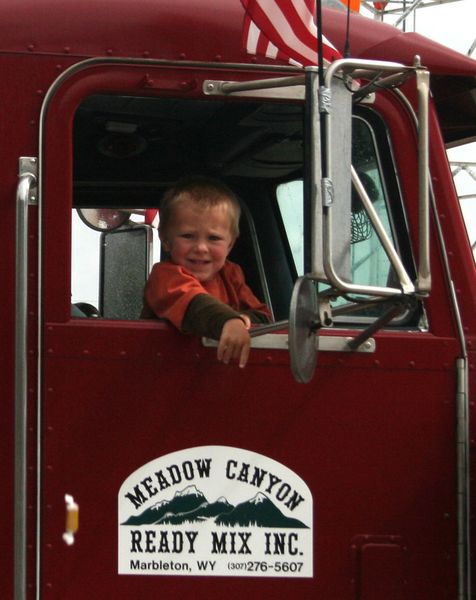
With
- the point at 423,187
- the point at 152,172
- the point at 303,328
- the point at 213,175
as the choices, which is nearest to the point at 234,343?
the point at 303,328

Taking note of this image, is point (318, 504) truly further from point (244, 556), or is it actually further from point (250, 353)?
point (250, 353)

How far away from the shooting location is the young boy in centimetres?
323

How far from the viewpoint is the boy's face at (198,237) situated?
3.41 metres

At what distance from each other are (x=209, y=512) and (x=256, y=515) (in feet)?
0.40

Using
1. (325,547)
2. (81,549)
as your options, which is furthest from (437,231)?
(81,549)

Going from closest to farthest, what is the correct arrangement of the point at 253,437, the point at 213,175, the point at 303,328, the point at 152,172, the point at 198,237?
the point at 303,328, the point at 253,437, the point at 198,237, the point at 213,175, the point at 152,172

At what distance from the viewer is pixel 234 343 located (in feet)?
9.85

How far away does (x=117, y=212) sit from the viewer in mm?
4500

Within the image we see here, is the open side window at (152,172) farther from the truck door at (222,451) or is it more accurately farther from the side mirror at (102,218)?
the truck door at (222,451)

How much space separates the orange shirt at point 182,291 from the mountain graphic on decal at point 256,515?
0.49 m

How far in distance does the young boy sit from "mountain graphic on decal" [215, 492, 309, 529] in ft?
1.51

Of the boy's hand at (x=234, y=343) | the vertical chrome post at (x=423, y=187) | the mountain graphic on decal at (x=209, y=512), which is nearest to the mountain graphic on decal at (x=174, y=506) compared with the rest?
the mountain graphic on decal at (x=209, y=512)

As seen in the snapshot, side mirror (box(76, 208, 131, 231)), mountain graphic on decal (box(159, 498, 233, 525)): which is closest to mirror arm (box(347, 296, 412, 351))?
mountain graphic on decal (box(159, 498, 233, 525))

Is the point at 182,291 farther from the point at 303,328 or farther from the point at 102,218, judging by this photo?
the point at 102,218
